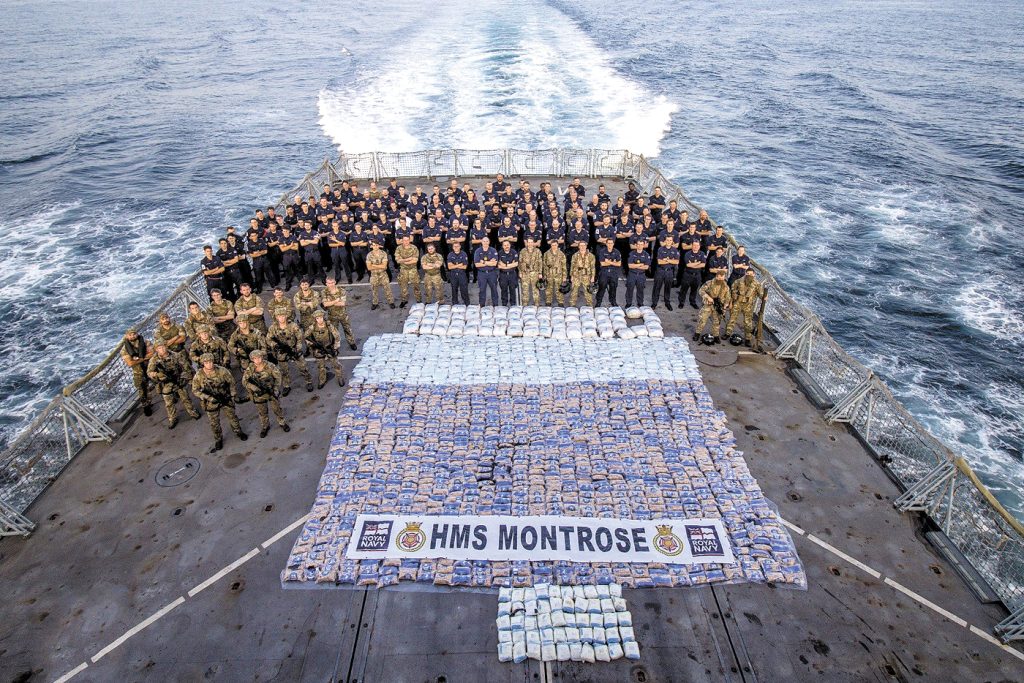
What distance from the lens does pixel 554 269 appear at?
52.3 ft

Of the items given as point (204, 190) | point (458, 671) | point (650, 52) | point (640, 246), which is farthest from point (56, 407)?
point (650, 52)

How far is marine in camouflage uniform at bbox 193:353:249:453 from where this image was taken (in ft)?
37.0

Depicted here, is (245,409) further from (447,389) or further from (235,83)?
(235,83)

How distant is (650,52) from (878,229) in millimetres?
48786

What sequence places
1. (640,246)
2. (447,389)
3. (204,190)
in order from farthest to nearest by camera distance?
(204,190)
(640,246)
(447,389)

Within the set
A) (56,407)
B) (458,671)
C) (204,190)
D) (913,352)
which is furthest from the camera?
(204,190)

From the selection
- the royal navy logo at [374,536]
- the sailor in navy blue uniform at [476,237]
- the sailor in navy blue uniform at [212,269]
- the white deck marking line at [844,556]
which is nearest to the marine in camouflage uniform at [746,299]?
the white deck marking line at [844,556]

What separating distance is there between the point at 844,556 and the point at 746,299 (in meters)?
6.86

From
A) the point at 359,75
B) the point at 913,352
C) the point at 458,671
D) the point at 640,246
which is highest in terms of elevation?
the point at 359,75

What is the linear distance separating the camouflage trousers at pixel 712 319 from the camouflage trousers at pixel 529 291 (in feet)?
14.8

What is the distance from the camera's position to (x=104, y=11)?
399 ft

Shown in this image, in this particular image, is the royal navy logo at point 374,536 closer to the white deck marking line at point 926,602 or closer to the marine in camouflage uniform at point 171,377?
the marine in camouflage uniform at point 171,377

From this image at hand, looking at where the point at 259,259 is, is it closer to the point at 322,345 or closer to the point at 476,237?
the point at 322,345

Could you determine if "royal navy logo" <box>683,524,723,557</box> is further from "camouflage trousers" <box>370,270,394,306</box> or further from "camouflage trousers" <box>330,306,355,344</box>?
"camouflage trousers" <box>370,270,394,306</box>
